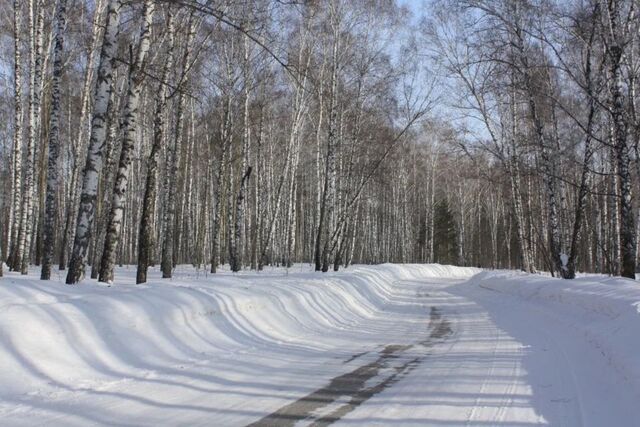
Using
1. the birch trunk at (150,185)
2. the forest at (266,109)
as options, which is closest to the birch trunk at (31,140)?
the forest at (266,109)

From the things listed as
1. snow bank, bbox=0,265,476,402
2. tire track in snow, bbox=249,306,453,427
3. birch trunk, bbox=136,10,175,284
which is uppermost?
birch trunk, bbox=136,10,175,284

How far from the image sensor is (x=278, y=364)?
6.89 meters

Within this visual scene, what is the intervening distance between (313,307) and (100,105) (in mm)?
5952

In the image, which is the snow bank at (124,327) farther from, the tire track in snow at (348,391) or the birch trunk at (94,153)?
the birch trunk at (94,153)

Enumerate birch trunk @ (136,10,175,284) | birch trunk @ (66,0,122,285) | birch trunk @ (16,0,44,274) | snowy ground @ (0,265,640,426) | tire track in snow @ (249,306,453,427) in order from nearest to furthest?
tire track in snow @ (249,306,453,427) < snowy ground @ (0,265,640,426) < birch trunk @ (66,0,122,285) < birch trunk @ (136,10,175,284) < birch trunk @ (16,0,44,274)

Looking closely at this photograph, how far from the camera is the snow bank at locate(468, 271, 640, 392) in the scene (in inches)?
252

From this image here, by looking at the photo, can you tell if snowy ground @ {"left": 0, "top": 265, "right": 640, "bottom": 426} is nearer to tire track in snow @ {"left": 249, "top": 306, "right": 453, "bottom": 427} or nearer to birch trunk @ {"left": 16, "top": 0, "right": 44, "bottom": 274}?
tire track in snow @ {"left": 249, "top": 306, "right": 453, "bottom": 427}

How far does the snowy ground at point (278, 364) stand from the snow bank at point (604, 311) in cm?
4

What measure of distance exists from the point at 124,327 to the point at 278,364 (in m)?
2.01

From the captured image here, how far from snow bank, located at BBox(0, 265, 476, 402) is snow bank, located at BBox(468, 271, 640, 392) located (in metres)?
4.46

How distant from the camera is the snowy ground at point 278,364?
4695 millimetres

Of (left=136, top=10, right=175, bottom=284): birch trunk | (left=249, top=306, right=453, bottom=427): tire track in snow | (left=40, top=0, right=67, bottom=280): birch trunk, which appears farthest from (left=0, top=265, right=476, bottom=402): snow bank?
(left=40, top=0, right=67, bottom=280): birch trunk

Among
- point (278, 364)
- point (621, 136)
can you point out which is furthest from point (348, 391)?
point (621, 136)

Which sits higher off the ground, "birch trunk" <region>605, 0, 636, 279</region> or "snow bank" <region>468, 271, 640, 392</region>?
"birch trunk" <region>605, 0, 636, 279</region>
